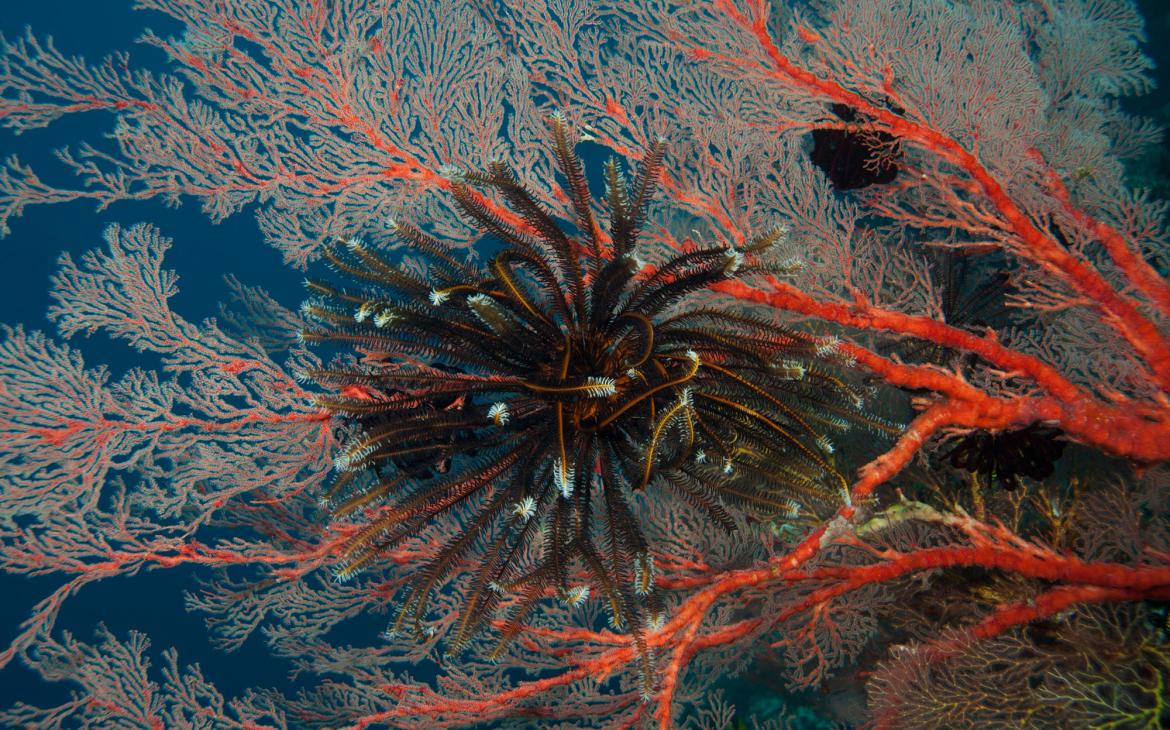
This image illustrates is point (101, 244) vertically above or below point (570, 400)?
above

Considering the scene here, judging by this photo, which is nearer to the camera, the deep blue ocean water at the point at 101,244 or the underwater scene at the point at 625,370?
the underwater scene at the point at 625,370

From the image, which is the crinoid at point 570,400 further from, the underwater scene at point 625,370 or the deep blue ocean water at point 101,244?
the deep blue ocean water at point 101,244

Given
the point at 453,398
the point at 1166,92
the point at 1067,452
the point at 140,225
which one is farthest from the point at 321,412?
the point at 1166,92

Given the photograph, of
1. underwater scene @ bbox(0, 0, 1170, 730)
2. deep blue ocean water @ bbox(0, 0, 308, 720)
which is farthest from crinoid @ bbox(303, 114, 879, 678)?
deep blue ocean water @ bbox(0, 0, 308, 720)

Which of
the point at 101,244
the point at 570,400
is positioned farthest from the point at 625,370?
the point at 101,244

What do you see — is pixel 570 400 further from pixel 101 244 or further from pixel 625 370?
pixel 101 244

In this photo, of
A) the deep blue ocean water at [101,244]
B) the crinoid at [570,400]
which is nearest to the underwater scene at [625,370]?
the crinoid at [570,400]
